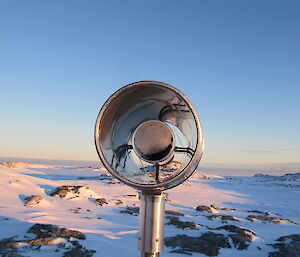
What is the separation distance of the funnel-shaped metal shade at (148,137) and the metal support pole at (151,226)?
15 cm

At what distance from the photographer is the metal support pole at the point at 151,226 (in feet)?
7.31

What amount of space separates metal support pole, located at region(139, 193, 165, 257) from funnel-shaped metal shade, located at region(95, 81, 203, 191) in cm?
15

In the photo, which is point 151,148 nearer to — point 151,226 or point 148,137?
point 148,137

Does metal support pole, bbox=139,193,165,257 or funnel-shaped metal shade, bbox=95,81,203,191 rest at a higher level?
funnel-shaped metal shade, bbox=95,81,203,191

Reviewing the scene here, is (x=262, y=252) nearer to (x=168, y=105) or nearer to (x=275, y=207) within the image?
(x=168, y=105)

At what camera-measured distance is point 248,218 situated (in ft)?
42.7

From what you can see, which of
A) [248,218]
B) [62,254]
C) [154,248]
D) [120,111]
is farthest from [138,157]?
[248,218]

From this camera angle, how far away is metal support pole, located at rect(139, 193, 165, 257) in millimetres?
2229

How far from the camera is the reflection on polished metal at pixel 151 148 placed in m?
2.16

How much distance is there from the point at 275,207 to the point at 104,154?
66.0ft

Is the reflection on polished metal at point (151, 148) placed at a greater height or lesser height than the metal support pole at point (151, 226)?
greater

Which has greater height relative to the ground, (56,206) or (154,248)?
(154,248)

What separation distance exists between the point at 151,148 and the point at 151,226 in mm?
646

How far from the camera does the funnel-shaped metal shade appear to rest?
2164mm
